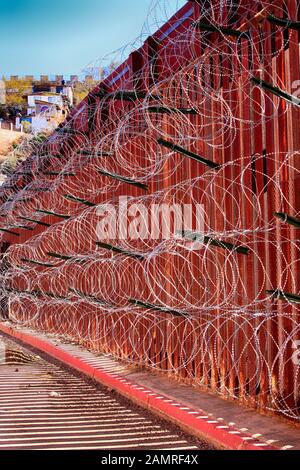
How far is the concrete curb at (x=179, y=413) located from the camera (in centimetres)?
552

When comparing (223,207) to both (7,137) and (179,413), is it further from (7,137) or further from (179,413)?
(7,137)

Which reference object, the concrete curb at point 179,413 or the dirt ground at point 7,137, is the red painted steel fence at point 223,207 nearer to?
the concrete curb at point 179,413

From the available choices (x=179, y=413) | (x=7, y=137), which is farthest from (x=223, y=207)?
(x=7, y=137)

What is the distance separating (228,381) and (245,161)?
7.50 ft

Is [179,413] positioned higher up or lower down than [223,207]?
lower down

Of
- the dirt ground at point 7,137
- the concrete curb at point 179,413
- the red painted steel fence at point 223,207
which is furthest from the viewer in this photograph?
the dirt ground at point 7,137

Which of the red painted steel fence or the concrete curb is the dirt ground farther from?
the concrete curb

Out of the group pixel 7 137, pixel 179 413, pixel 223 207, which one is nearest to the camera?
pixel 179 413

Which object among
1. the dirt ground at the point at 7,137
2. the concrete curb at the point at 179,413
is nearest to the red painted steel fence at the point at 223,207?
the concrete curb at the point at 179,413

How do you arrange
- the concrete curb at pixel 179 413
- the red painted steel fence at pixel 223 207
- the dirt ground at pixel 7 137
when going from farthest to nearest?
the dirt ground at pixel 7 137, the red painted steel fence at pixel 223 207, the concrete curb at pixel 179 413

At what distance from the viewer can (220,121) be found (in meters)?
7.58

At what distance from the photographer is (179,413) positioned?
263 inches

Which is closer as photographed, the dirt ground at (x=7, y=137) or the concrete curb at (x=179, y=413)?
the concrete curb at (x=179, y=413)

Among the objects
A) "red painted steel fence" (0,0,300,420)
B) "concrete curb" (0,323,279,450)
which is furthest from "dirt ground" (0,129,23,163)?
"concrete curb" (0,323,279,450)
